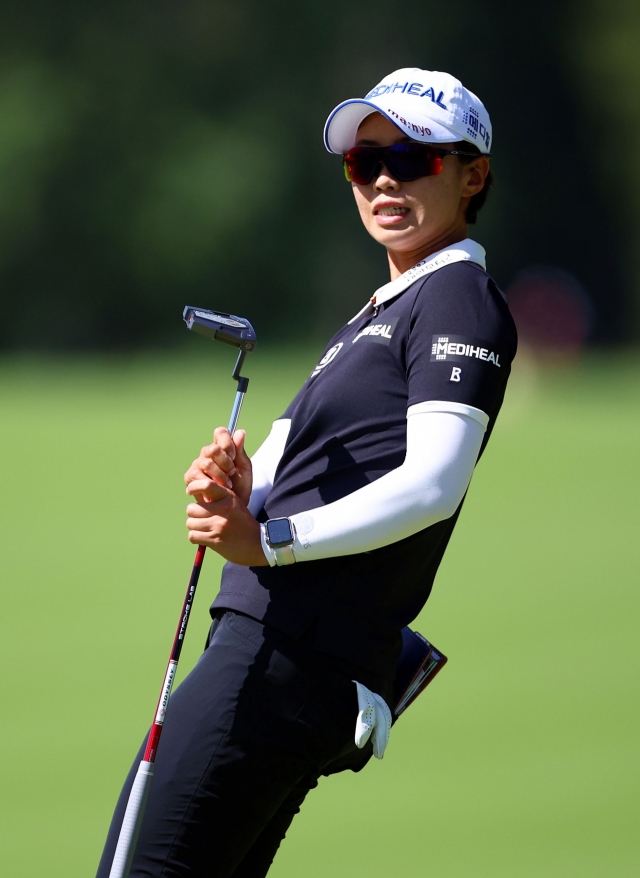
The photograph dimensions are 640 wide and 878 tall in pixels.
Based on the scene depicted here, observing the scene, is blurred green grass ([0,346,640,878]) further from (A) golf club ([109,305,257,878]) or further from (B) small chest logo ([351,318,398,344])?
(B) small chest logo ([351,318,398,344])

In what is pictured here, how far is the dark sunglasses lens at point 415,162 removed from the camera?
109 inches

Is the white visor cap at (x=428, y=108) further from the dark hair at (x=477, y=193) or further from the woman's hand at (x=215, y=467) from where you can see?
the woman's hand at (x=215, y=467)

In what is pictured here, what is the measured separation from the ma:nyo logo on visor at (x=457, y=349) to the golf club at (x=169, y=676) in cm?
49

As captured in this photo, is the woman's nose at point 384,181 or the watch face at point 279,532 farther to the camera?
the woman's nose at point 384,181

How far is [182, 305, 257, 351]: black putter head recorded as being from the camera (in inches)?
109

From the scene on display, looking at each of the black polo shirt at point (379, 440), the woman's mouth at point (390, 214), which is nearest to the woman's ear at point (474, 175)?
the woman's mouth at point (390, 214)

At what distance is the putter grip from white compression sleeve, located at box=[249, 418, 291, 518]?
60 cm

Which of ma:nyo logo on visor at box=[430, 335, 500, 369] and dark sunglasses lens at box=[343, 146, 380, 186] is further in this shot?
dark sunglasses lens at box=[343, 146, 380, 186]

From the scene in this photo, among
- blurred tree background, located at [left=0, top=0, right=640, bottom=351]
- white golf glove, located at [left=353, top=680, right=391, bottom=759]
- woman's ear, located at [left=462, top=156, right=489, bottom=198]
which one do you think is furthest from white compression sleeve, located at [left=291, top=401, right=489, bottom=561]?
blurred tree background, located at [left=0, top=0, right=640, bottom=351]

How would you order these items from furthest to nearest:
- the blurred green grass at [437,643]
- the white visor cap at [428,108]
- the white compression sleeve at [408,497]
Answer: the blurred green grass at [437,643] → the white visor cap at [428,108] → the white compression sleeve at [408,497]

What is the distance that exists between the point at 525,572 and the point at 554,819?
4669 mm

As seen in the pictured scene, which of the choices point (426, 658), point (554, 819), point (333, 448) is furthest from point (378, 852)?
point (333, 448)

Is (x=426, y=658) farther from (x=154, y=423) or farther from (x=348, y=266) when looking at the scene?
(x=348, y=266)

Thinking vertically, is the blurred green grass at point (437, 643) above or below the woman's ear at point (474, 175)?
below
